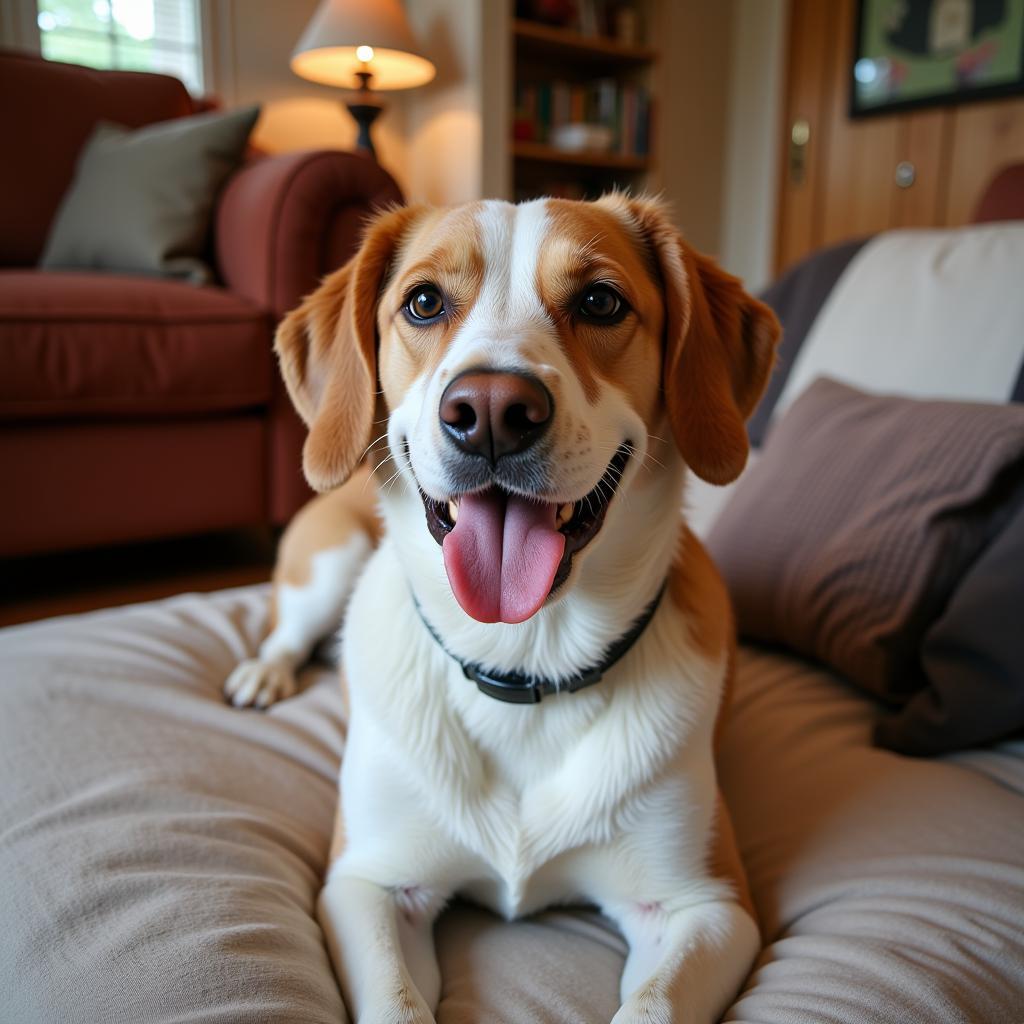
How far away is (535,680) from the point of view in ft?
3.07

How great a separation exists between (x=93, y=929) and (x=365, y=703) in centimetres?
34

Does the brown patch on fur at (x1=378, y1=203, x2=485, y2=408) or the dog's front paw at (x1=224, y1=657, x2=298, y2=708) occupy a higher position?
the brown patch on fur at (x1=378, y1=203, x2=485, y2=408)

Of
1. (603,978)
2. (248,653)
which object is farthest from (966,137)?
(603,978)

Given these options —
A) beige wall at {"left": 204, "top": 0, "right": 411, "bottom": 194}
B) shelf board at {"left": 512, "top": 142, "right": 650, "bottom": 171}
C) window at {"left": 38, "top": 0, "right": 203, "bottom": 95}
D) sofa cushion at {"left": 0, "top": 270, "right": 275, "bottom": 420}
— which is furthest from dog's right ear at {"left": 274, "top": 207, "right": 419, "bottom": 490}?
shelf board at {"left": 512, "top": 142, "right": 650, "bottom": 171}

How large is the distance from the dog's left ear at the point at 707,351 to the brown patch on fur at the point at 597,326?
32 millimetres

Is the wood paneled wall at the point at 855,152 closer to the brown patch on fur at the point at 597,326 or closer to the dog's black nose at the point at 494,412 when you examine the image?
the brown patch on fur at the point at 597,326

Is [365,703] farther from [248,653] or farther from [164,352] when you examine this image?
[164,352]

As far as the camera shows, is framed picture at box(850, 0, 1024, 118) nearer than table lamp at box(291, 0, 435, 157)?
No

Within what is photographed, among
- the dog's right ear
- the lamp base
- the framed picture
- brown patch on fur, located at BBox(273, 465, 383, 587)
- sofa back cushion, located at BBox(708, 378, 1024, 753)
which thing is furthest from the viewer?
the framed picture

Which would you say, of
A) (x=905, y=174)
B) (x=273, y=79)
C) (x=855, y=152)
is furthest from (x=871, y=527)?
(x=855, y=152)

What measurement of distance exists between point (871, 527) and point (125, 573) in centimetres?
219

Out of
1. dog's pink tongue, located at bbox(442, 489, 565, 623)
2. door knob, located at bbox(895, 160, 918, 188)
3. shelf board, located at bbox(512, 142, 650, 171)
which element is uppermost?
shelf board, located at bbox(512, 142, 650, 171)

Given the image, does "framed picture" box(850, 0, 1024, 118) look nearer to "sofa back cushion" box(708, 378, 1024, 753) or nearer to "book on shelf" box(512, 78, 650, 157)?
"book on shelf" box(512, 78, 650, 157)

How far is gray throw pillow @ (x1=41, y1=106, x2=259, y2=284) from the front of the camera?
8.14ft
